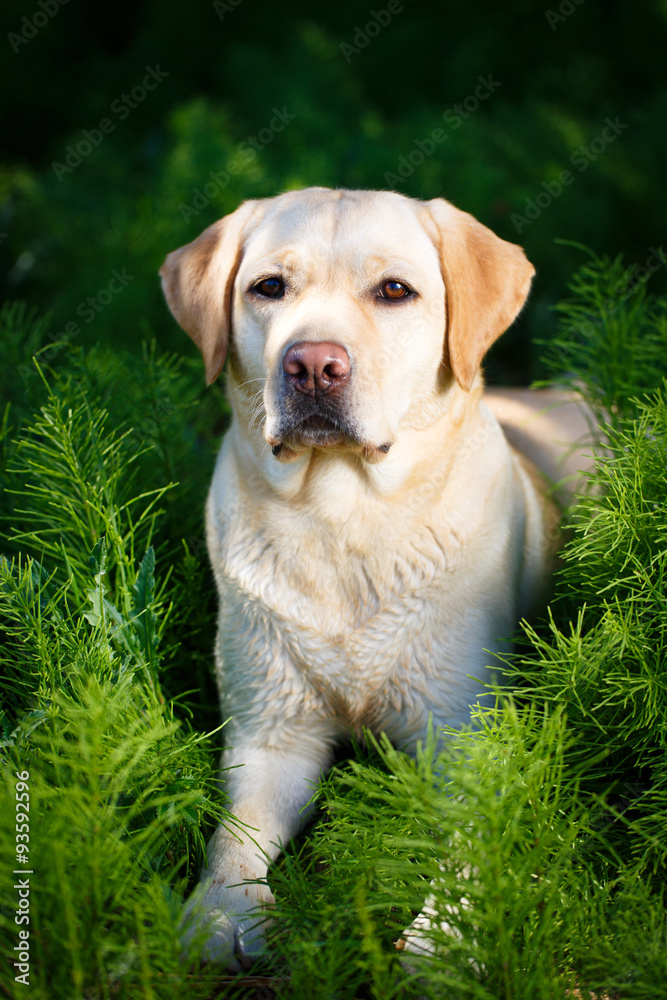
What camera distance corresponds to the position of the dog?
7.01 feet

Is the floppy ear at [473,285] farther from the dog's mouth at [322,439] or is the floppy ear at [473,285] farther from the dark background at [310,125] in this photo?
the dark background at [310,125]

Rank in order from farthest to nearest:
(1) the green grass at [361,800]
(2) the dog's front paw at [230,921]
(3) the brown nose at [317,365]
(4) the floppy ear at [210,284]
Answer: (4) the floppy ear at [210,284], (3) the brown nose at [317,365], (2) the dog's front paw at [230,921], (1) the green grass at [361,800]

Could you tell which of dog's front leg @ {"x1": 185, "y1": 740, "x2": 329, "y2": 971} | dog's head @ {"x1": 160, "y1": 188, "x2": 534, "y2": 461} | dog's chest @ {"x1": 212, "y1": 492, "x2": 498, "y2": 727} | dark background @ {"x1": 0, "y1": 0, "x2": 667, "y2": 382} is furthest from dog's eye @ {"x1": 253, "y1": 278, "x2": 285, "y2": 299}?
dark background @ {"x1": 0, "y1": 0, "x2": 667, "y2": 382}

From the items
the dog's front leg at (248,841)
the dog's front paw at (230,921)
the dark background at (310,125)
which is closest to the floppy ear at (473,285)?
the dog's front leg at (248,841)

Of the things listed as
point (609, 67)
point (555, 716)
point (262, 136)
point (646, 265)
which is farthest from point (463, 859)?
point (609, 67)

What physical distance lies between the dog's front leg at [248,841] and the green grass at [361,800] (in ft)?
0.20

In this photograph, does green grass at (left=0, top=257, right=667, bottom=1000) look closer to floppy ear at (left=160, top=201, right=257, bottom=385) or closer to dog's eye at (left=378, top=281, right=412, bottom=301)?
floppy ear at (left=160, top=201, right=257, bottom=385)

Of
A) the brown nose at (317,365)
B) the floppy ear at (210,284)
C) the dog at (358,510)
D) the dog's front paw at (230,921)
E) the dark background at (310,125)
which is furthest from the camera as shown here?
the dark background at (310,125)

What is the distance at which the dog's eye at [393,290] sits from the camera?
7.12ft

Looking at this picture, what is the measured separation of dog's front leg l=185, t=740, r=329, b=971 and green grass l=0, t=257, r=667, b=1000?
0.20 ft

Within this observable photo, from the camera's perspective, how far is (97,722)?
1.65m

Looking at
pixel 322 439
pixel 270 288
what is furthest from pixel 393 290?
pixel 322 439

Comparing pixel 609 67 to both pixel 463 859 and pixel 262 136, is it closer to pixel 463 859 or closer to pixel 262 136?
pixel 262 136

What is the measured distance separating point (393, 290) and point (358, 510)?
606 millimetres
